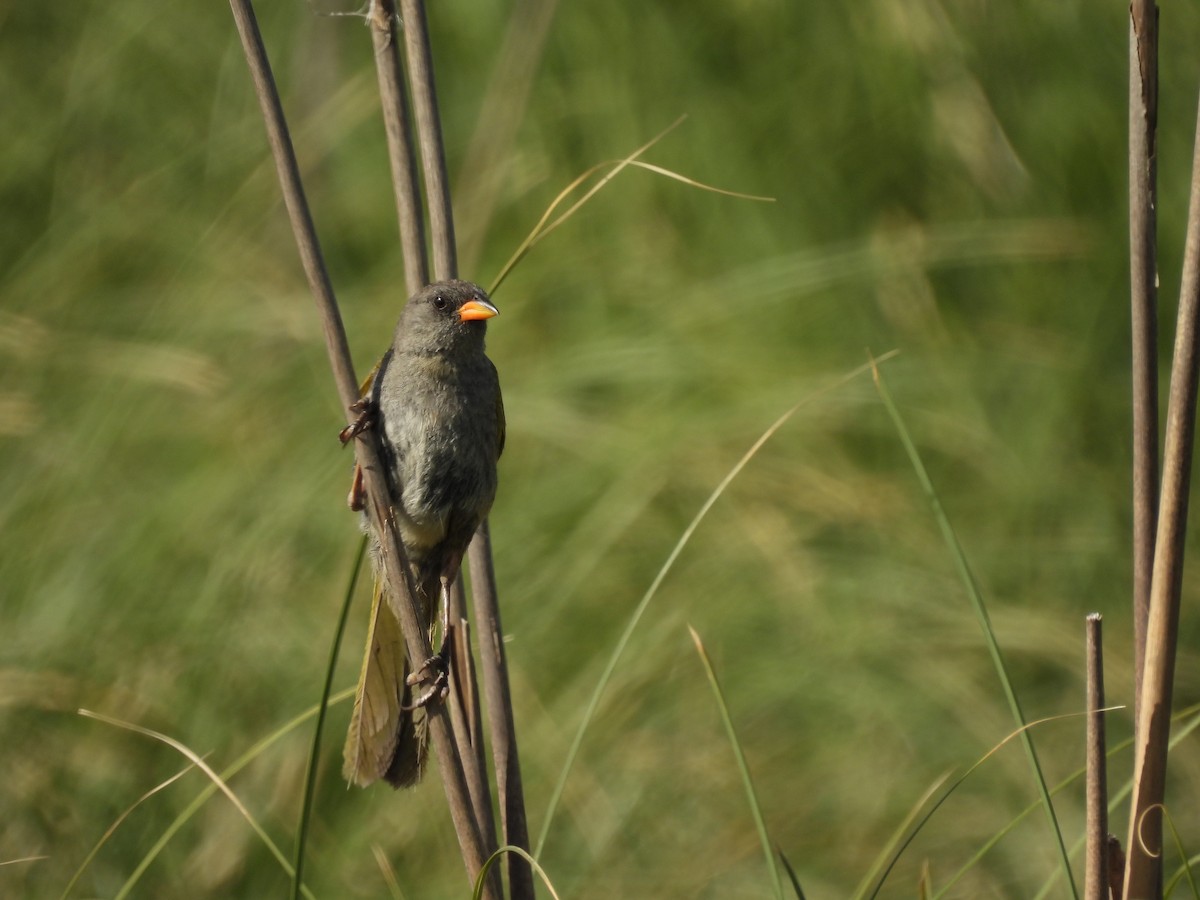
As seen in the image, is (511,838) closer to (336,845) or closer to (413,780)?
(413,780)

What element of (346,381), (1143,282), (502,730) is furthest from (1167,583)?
(346,381)

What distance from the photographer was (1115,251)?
213 inches

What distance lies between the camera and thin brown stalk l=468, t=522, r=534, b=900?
231cm

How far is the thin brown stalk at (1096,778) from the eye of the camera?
1.90m

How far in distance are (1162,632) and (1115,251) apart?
3.76 m

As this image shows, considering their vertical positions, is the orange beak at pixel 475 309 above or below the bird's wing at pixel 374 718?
above

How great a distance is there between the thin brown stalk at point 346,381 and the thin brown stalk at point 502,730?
8.1 inches

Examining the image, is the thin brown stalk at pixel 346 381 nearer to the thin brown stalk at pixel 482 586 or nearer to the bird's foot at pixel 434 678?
the bird's foot at pixel 434 678

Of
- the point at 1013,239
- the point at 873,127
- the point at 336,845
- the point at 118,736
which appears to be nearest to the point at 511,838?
the point at 336,845

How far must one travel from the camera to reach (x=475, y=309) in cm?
289

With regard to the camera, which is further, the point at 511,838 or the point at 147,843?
the point at 147,843

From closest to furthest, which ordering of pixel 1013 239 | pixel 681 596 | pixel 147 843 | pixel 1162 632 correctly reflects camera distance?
1. pixel 1162 632
2. pixel 147 843
3. pixel 681 596
4. pixel 1013 239

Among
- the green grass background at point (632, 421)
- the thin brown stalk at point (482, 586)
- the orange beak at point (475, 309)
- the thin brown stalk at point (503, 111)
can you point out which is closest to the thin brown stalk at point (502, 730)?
the thin brown stalk at point (482, 586)

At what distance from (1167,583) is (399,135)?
1.25 m
